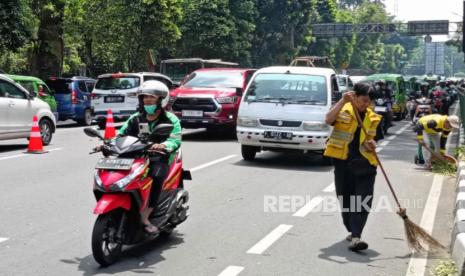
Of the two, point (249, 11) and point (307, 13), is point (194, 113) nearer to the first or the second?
point (249, 11)

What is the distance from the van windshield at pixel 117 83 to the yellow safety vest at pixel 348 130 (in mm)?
14864

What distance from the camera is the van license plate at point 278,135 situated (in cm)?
1205

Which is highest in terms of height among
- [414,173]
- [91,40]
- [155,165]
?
[91,40]

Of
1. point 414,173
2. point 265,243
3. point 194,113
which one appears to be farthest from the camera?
point 194,113

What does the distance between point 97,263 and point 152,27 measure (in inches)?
1088

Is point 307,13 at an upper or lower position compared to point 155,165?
upper

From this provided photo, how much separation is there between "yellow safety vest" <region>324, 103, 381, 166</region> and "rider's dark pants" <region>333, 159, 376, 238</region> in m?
0.12

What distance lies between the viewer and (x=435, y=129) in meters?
11.8

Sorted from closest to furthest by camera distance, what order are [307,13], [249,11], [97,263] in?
1. [97,263]
2. [249,11]
3. [307,13]

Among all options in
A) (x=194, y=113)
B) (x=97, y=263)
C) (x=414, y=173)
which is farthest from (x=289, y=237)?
(x=194, y=113)

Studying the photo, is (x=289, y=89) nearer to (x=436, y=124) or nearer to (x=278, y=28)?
(x=436, y=124)

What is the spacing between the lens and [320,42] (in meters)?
76.1

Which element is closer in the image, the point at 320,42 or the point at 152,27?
the point at 152,27

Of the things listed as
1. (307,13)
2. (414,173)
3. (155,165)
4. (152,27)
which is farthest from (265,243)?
(307,13)
